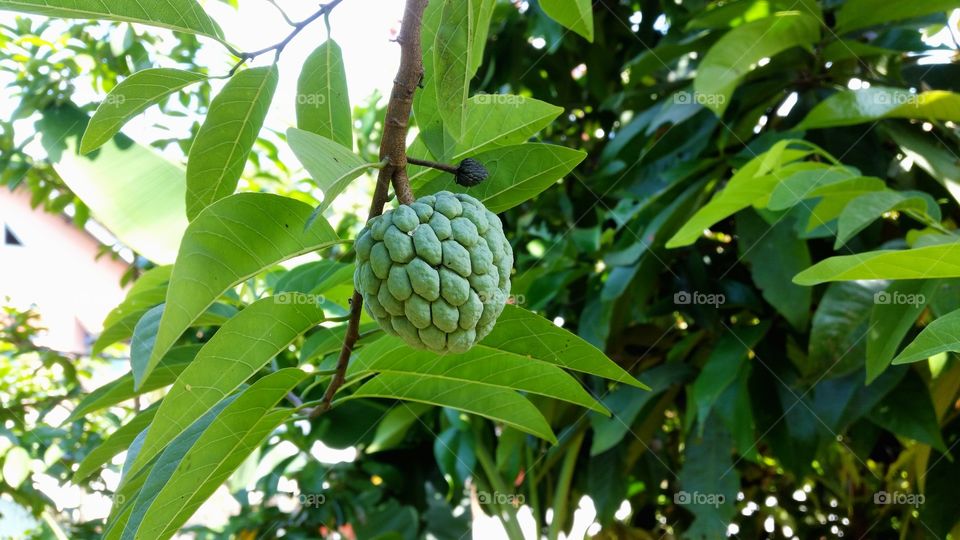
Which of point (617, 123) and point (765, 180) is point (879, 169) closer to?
point (765, 180)

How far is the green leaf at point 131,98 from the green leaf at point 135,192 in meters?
0.41

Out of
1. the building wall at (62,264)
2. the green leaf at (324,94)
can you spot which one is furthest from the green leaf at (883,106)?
the building wall at (62,264)

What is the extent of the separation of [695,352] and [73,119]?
5.43 feet

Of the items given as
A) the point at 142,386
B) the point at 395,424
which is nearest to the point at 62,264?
the point at 395,424

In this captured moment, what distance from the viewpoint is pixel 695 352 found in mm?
2408

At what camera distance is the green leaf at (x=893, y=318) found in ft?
4.51

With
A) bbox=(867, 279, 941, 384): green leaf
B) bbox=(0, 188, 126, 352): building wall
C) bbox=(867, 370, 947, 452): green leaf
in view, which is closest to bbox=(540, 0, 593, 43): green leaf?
bbox=(867, 279, 941, 384): green leaf

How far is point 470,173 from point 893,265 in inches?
19.6

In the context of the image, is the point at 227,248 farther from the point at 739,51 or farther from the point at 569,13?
the point at 739,51

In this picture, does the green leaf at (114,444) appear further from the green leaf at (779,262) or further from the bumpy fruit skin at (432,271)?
the green leaf at (779,262)

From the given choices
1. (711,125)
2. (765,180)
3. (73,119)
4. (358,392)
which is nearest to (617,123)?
(711,125)

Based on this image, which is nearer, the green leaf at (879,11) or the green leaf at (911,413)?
the green leaf at (911,413)

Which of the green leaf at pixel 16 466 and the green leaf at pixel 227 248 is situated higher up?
the green leaf at pixel 227 248

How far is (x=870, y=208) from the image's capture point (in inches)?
52.4
